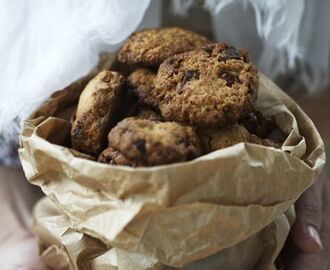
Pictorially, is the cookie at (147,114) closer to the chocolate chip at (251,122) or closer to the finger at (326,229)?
the chocolate chip at (251,122)

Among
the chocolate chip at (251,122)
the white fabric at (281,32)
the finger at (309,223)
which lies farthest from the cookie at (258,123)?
the white fabric at (281,32)

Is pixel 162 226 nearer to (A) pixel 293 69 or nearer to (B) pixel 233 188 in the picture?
(B) pixel 233 188

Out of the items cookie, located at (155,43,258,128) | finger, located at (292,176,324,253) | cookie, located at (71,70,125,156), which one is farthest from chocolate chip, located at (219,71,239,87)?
finger, located at (292,176,324,253)

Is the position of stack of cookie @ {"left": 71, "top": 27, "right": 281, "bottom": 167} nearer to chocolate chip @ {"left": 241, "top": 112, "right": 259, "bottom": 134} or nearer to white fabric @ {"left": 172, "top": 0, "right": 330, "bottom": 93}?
chocolate chip @ {"left": 241, "top": 112, "right": 259, "bottom": 134}

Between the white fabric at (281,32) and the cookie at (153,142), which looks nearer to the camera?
the cookie at (153,142)

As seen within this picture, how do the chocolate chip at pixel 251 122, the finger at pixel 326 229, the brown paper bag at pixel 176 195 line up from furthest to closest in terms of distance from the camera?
the finger at pixel 326 229, the chocolate chip at pixel 251 122, the brown paper bag at pixel 176 195

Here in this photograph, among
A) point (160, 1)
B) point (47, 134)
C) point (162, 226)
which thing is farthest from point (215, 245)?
point (160, 1)

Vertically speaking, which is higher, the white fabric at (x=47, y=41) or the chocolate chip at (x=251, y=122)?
the white fabric at (x=47, y=41)

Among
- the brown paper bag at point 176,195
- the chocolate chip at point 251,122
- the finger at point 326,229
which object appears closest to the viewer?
the brown paper bag at point 176,195
